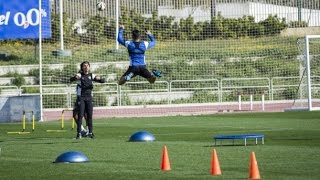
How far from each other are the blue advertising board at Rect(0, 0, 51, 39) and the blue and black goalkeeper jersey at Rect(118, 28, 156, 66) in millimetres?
18588

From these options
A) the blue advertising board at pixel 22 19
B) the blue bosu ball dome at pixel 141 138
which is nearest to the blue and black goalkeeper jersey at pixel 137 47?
the blue bosu ball dome at pixel 141 138

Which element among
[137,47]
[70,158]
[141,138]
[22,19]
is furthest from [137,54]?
[22,19]

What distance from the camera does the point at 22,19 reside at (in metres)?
47.8

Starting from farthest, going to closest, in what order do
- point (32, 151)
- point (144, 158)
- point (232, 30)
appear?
point (232, 30) < point (32, 151) < point (144, 158)

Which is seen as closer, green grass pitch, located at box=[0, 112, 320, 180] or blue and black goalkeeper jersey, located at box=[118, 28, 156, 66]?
green grass pitch, located at box=[0, 112, 320, 180]

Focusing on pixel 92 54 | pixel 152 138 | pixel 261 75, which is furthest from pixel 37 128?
pixel 261 75

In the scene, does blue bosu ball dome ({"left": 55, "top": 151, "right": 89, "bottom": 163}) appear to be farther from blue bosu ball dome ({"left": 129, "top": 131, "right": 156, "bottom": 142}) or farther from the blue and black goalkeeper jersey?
the blue and black goalkeeper jersey

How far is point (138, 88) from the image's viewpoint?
165 feet

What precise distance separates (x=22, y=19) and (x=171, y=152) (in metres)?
27.5

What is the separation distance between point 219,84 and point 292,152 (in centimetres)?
2844

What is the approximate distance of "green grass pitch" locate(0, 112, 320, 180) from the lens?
16986mm

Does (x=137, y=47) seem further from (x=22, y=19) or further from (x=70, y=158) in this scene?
(x=22, y=19)

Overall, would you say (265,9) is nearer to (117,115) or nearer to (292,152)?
(117,115)

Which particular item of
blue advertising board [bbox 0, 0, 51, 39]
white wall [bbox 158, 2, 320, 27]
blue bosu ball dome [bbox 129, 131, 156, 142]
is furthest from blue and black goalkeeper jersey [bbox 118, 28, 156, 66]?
white wall [bbox 158, 2, 320, 27]
